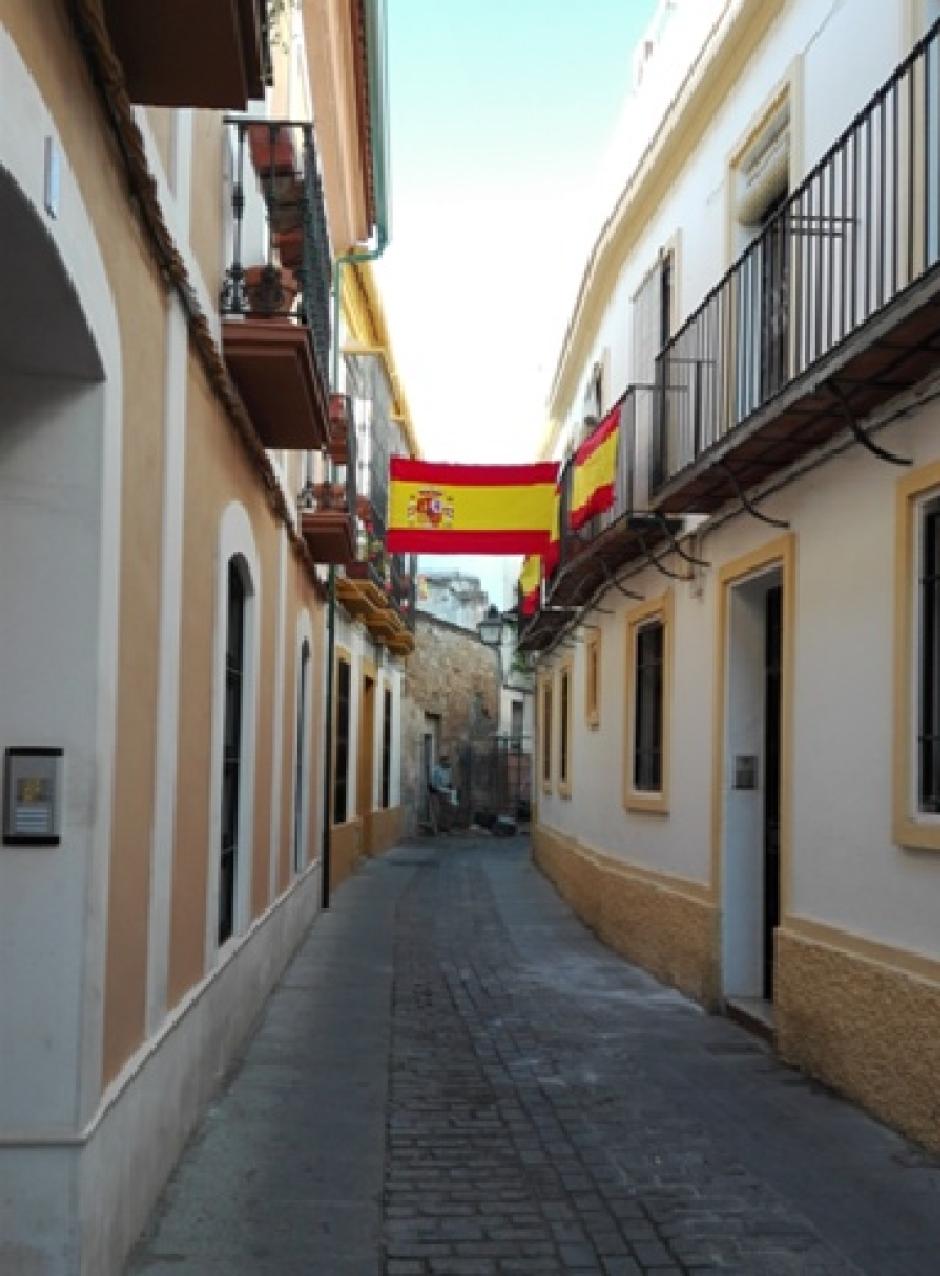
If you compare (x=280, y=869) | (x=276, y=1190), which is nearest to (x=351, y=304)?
(x=280, y=869)

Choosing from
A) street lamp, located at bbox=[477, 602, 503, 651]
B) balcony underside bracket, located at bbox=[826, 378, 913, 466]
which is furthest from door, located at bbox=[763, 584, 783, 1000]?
street lamp, located at bbox=[477, 602, 503, 651]

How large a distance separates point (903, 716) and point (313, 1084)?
334cm

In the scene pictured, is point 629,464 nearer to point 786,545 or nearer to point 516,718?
point 786,545

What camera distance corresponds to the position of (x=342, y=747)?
58.7 feet

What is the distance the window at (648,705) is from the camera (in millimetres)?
10742

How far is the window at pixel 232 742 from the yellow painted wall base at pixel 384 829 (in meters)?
14.1

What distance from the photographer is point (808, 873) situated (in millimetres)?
7375

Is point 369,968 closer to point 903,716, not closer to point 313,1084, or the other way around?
point 313,1084

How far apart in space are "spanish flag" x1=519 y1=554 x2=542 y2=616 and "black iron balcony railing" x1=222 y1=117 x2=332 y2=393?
9.53 metres

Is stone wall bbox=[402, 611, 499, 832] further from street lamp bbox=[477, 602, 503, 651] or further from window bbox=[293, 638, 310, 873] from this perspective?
window bbox=[293, 638, 310, 873]

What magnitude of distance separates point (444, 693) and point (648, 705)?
19.9 m

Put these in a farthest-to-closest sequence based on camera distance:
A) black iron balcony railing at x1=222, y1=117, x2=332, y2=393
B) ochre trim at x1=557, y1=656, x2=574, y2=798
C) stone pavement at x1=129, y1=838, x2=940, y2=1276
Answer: ochre trim at x1=557, y1=656, x2=574, y2=798, black iron balcony railing at x1=222, y1=117, x2=332, y2=393, stone pavement at x1=129, y1=838, x2=940, y2=1276

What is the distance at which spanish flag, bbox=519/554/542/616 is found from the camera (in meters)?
18.2

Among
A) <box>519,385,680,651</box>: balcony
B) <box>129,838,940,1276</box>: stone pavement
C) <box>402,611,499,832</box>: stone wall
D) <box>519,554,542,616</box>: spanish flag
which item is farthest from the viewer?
<box>402,611,499,832</box>: stone wall
